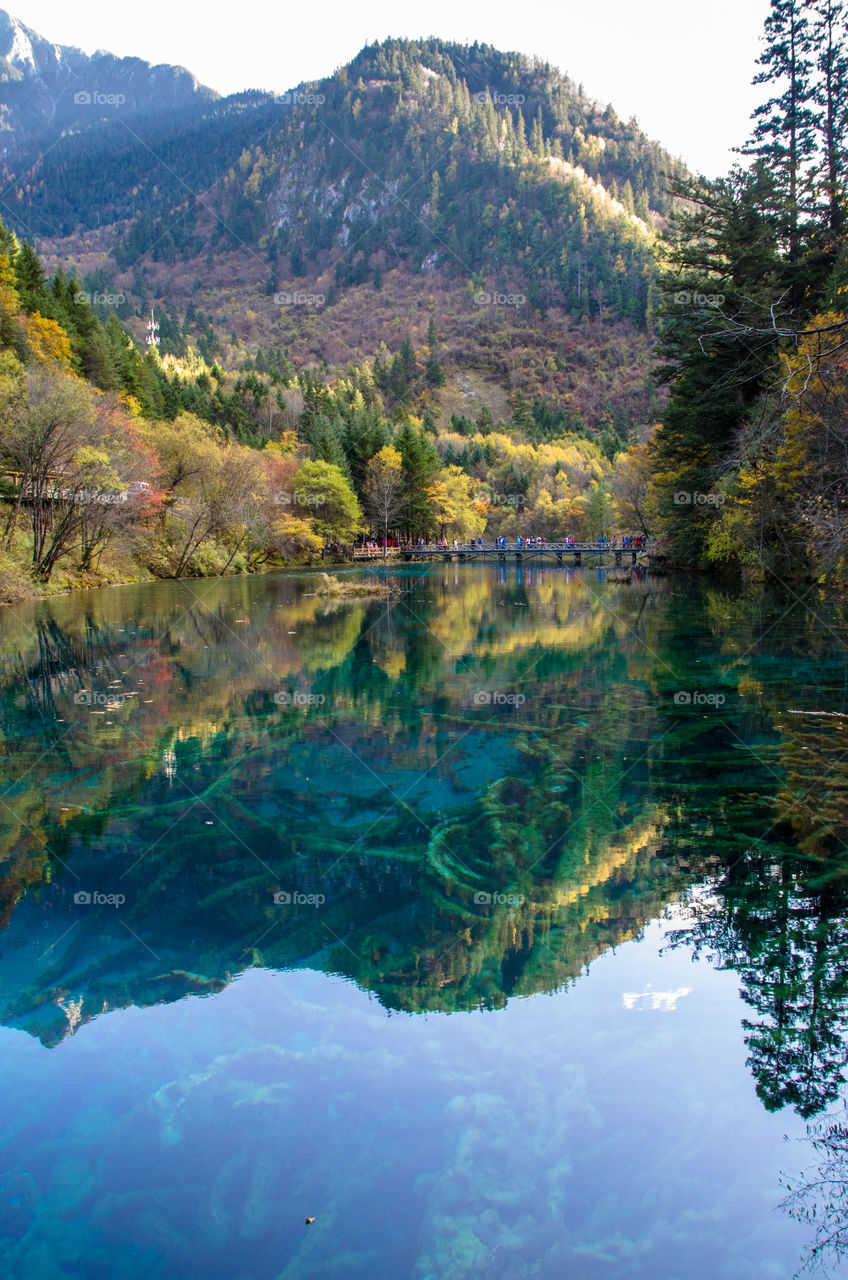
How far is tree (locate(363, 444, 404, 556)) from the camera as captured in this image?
74562 millimetres

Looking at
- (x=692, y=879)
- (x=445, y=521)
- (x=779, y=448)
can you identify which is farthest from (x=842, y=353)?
(x=445, y=521)

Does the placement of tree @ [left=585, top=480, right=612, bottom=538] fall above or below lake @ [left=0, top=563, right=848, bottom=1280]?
above

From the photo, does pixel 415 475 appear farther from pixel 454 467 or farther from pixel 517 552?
pixel 454 467

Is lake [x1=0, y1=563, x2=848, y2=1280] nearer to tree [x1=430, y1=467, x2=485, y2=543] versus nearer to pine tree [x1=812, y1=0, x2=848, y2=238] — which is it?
pine tree [x1=812, y1=0, x2=848, y2=238]

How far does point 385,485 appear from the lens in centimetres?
7412

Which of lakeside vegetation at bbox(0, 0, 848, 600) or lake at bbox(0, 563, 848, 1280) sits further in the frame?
lakeside vegetation at bbox(0, 0, 848, 600)

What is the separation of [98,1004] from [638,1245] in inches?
141

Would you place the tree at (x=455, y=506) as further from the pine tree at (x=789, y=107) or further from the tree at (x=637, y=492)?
the pine tree at (x=789, y=107)

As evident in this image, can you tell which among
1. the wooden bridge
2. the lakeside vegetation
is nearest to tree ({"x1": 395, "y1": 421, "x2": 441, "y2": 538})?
the lakeside vegetation

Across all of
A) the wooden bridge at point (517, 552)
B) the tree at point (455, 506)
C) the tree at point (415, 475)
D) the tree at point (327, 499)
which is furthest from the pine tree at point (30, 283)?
the tree at point (455, 506)

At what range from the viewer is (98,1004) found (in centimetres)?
516

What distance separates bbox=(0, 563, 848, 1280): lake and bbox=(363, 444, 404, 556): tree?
64358 millimetres

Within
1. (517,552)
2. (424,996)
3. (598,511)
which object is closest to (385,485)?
(517,552)

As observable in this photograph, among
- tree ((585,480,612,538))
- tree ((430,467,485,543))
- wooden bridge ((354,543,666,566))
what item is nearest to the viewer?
wooden bridge ((354,543,666,566))
